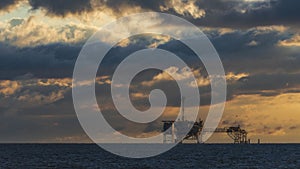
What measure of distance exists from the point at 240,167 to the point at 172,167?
11791mm

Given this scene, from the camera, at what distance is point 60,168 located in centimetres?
11456

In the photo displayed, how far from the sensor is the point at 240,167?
121062mm

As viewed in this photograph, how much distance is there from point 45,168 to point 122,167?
498 inches

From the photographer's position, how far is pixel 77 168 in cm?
11488

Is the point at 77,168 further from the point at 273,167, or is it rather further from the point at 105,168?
the point at 273,167

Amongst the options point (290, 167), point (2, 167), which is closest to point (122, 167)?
point (2, 167)

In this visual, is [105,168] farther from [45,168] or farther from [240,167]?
[240,167]

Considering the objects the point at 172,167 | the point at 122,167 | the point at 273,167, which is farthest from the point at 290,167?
the point at 122,167

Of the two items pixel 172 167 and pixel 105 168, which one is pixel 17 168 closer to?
pixel 105 168

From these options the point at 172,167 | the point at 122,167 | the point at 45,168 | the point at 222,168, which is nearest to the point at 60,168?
the point at 45,168

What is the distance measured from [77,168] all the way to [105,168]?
180 inches

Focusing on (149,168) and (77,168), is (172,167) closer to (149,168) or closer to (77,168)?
(149,168)

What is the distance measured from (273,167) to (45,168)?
3882cm

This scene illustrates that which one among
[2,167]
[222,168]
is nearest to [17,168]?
[2,167]
